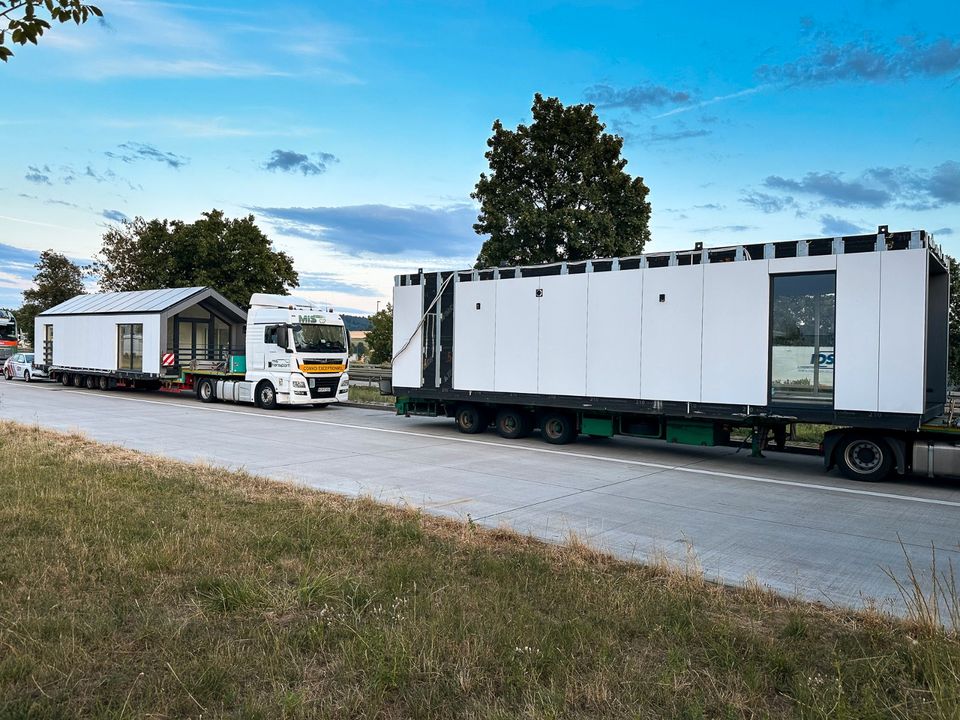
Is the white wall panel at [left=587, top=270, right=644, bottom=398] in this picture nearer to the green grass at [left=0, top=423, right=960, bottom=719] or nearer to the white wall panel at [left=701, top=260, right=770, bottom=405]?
the white wall panel at [left=701, top=260, right=770, bottom=405]

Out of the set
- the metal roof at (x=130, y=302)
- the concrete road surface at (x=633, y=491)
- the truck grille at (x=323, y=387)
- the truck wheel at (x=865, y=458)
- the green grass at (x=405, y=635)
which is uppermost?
the metal roof at (x=130, y=302)

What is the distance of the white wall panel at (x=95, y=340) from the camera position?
27.3 m

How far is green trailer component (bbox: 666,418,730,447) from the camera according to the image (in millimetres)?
13727

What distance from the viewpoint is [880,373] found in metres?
11.4

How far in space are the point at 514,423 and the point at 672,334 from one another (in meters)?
4.48

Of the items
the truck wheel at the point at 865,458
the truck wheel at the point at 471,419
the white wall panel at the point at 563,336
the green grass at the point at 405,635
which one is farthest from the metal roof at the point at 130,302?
the truck wheel at the point at 865,458

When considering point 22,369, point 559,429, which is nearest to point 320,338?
point 559,429

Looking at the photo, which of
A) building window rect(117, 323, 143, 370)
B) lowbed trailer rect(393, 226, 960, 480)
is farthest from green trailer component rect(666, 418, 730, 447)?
building window rect(117, 323, 143, 370)

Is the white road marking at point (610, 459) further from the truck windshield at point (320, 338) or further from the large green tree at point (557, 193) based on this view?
the large green tree at point (557, 193)

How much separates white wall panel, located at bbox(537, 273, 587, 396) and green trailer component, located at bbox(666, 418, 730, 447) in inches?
73.8

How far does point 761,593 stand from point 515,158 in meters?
23.5

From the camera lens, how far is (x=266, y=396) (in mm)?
24047

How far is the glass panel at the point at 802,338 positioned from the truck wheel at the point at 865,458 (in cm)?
84

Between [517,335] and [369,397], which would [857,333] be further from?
[369,397]
